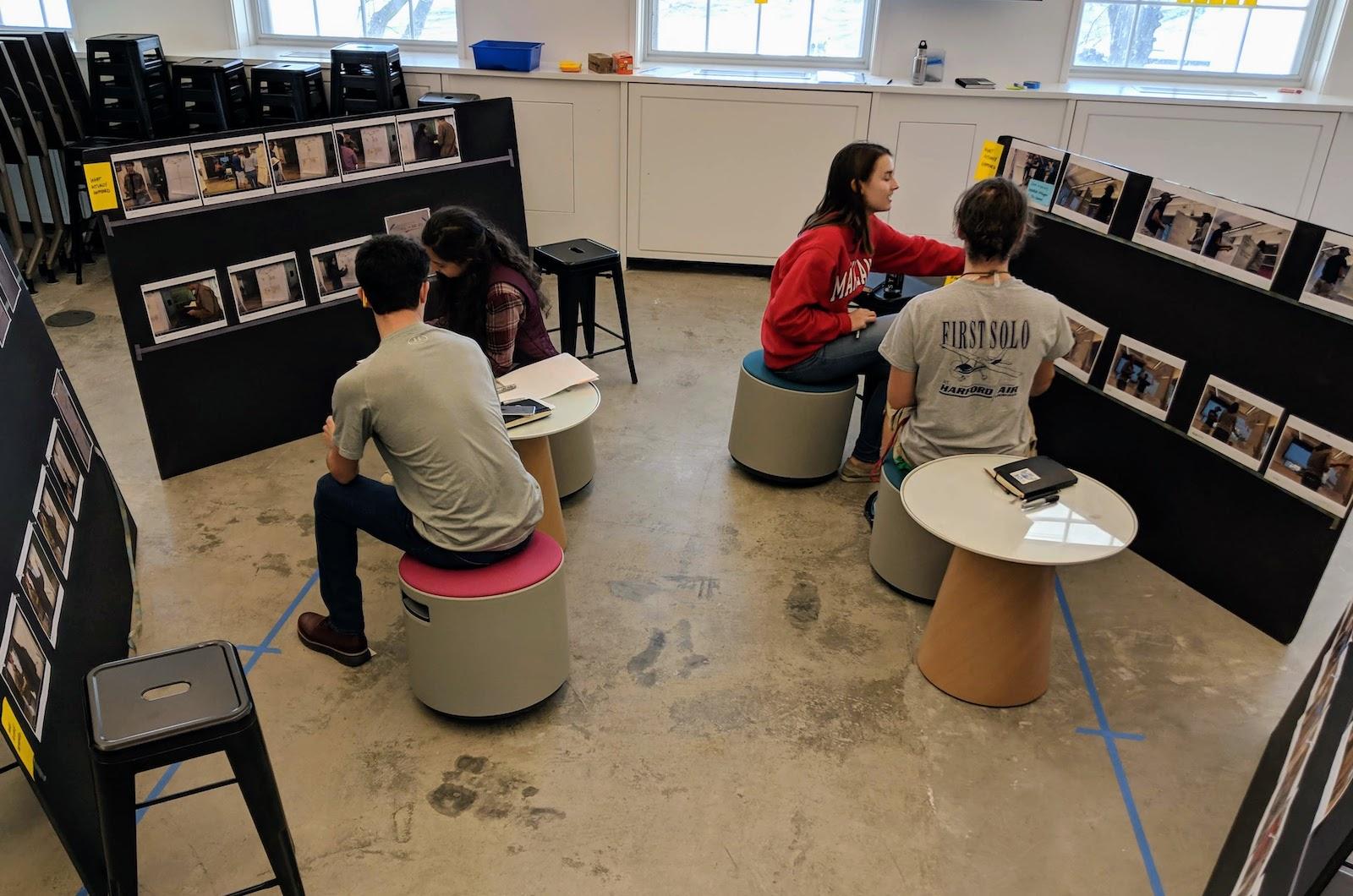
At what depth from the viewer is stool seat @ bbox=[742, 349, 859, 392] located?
3992 mm

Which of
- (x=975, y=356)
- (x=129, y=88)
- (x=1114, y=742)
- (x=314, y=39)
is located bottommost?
(x=1114, y=742)

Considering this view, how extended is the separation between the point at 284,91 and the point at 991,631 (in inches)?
204

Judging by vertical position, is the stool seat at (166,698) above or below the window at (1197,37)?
below

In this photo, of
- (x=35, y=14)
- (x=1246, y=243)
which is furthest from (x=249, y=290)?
(x=35, y=14)

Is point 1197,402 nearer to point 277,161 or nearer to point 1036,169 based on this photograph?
point 1036,169

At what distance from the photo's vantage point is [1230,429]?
3.33 metres

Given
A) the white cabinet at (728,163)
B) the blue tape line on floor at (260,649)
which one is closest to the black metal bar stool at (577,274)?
the white cabinet at (728,163)

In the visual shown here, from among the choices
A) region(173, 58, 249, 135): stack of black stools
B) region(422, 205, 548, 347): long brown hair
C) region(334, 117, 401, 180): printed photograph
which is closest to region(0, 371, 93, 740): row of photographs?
region(422, 205, 548, 347): long brown hair

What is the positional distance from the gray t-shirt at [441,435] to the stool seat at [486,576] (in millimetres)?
67

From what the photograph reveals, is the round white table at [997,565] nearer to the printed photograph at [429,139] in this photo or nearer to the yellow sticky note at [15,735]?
the yellow sticky note at [15,735]

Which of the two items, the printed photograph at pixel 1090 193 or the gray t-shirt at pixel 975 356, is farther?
the printed photograph at pixel 1090 193

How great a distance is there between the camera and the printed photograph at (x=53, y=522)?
2613 millimetres

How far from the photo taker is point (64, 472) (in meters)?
2.96

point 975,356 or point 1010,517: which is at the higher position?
point 975,356
